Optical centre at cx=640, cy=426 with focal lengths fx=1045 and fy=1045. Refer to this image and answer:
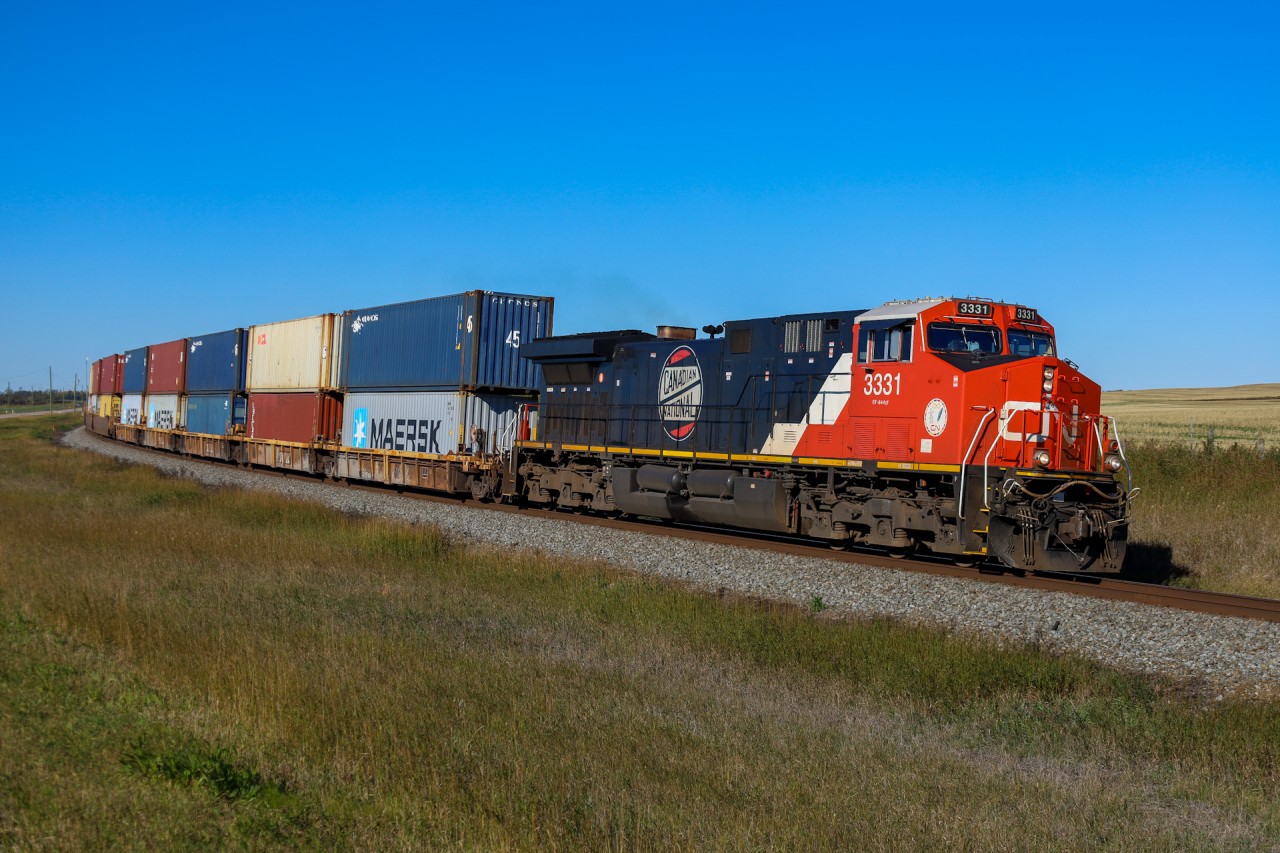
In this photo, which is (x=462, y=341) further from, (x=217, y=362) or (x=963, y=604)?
(x=217, y=362)

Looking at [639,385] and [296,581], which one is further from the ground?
[639,385]

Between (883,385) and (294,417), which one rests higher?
(883,385)

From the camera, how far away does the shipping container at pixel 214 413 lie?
36375 millimetres

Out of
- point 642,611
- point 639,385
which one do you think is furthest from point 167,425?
point 642,611

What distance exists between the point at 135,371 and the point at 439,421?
1353 inches

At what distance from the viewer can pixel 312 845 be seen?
4969 mm

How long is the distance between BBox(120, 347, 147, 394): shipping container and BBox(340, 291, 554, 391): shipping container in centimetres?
2795

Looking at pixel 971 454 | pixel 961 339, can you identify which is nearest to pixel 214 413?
pixel 961 339

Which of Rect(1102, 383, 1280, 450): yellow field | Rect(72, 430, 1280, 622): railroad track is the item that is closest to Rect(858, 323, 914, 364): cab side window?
Rect(72, 430, 1280, 622): railroad track

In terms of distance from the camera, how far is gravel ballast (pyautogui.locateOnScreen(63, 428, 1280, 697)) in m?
9.49

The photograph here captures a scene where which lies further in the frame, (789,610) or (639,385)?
(639,385)

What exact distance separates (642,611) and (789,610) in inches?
64.5

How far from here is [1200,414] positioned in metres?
47.8

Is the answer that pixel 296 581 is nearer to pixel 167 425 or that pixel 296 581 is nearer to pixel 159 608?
pixel 159 608
